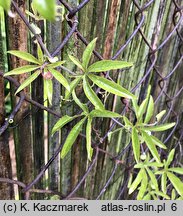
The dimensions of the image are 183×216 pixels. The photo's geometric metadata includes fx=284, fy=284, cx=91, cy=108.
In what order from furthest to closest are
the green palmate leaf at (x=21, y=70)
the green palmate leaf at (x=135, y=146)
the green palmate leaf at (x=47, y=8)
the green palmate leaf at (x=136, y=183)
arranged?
the green palmate leaf at (x=136, y=183), the green palmate leaf at (x=135, y=146), the green palmate leaf at (x=21, y=70), the green palmate leaf at (x=47, y=8)

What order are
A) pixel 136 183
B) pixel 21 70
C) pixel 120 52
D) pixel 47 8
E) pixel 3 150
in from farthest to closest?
pixel 136 183
pixel 120 52
pixel 3 150
pixel 21 70
pixel 47 8

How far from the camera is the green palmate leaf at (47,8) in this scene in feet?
0.89

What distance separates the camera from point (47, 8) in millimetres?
278

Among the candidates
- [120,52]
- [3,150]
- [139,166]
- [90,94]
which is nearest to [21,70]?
[90,94]

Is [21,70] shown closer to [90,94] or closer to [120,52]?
[90,94]

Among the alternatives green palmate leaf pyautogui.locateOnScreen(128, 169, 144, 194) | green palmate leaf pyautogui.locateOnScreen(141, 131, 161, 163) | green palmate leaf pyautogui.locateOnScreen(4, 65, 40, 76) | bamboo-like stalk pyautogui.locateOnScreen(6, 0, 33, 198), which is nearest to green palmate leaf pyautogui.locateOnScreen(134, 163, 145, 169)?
green palmate leaf pyautogui.locateOnScreen(128, 169, 144, 194)

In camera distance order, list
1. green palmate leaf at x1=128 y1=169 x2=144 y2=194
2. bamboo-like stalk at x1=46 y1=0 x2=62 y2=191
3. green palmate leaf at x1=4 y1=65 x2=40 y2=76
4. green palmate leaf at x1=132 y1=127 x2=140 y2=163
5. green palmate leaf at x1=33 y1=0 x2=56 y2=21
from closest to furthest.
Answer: green palmate leaf at x1=33 y1=0 x2=56 y2=21, green palmate leaf at x1=4 y1=65 x2=40 y2=76, bamboo-like stalk at x1=46 y1=0 x2=62 y2=191, green palmate leaf at x1=132 y1=127 x2=140 y2=163, green palmate leaf at x1=128 y1=169 x2=144 y2=194

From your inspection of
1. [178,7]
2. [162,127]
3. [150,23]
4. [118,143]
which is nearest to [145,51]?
[150,23]

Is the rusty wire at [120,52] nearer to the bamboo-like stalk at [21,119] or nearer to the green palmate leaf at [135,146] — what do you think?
the bamboo-like stalk at [21,119]

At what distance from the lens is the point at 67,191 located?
3.81 feet

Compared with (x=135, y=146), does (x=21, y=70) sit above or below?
above

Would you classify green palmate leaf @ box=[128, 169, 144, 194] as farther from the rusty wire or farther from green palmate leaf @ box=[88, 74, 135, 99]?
green palmate leaf @ box=[88, 74, 135, 99]

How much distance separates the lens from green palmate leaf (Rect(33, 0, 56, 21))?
10.7 inches

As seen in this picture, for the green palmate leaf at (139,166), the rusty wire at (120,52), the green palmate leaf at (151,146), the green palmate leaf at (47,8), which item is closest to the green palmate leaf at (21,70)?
the rusty wire at (120,52)
